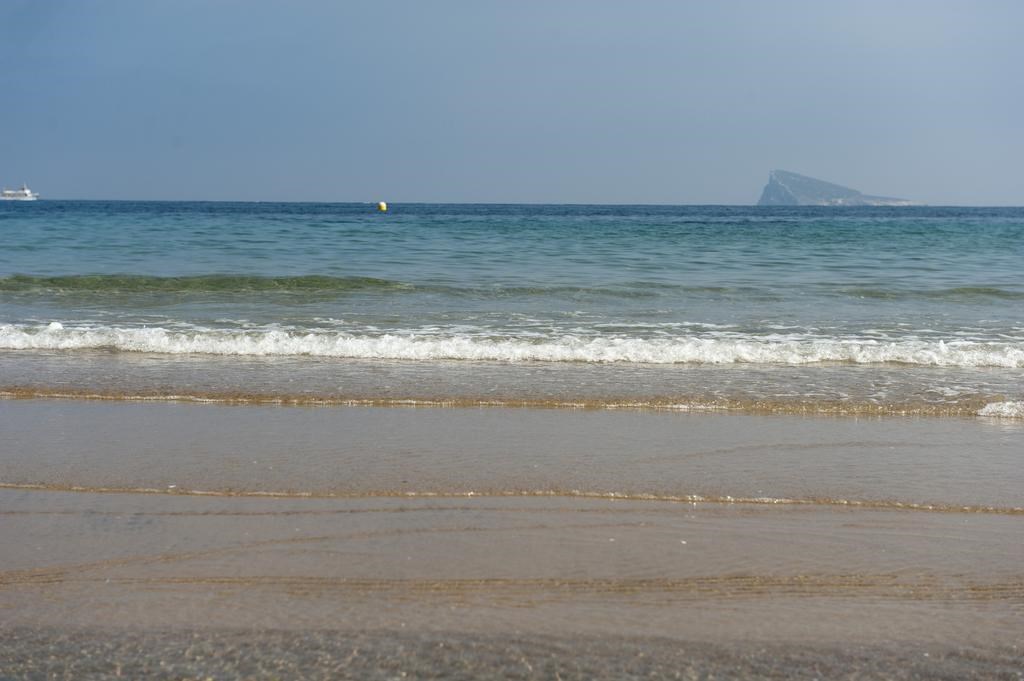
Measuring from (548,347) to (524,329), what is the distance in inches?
59.0

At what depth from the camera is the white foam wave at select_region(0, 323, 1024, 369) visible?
10297 mm

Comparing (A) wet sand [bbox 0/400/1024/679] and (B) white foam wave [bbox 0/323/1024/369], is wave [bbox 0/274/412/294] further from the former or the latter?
(A) wet sand [bbox 0/400/1024/679]

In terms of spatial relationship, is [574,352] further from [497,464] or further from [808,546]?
[808,546]

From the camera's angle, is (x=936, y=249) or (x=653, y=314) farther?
(x=936, y=249)

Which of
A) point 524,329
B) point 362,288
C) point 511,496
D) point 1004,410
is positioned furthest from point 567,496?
point 362,288

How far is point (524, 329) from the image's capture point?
1211cm

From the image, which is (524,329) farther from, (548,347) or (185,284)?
(185,284)

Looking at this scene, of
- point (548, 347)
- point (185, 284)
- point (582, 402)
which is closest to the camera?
point (582, 402)

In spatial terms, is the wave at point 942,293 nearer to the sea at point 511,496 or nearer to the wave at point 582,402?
the sea at point 511,496

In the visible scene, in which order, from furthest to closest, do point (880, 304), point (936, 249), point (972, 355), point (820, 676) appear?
point (936, 249) < point (880, 304) < point (972, 355) < point (820, 676)

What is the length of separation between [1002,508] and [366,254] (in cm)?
2122

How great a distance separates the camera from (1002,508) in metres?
5.21

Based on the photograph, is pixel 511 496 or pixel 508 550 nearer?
pixel 508 550

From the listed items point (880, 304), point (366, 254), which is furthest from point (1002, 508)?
point (366, 254)
